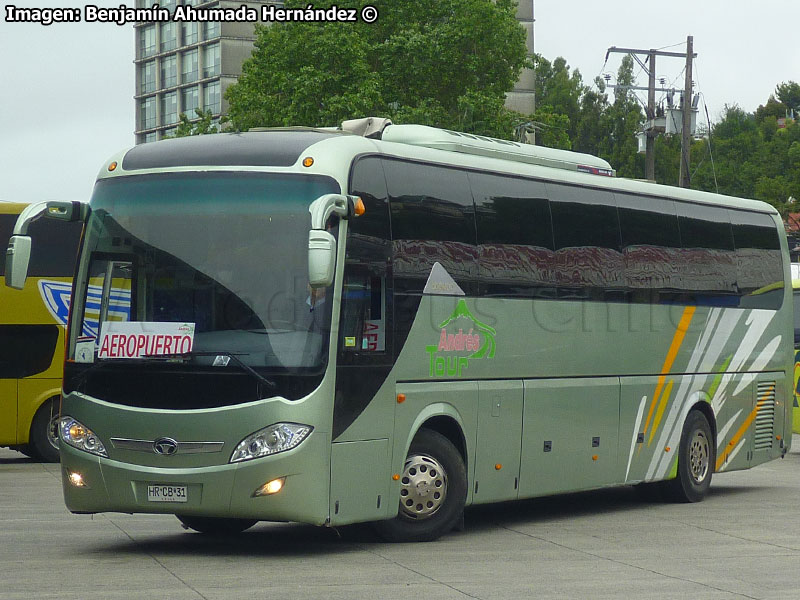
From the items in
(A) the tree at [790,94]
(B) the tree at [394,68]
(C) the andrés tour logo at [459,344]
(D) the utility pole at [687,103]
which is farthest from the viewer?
(A) the tree at [790,94]

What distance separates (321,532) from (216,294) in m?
3.04

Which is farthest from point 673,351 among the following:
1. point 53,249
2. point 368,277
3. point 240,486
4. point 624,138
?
point 624,138

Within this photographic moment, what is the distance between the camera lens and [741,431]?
17.8 meters

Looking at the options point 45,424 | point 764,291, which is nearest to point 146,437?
point 764,291

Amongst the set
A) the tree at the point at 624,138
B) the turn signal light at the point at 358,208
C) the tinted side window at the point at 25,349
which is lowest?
the tinted side window at the point at 25,349

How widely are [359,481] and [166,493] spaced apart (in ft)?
4.86

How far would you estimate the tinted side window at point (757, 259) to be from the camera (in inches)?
703

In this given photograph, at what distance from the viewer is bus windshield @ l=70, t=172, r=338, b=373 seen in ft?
36.5

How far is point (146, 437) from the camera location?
11250mm

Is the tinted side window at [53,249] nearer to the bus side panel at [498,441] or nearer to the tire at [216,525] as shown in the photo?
the tire at [216,525]

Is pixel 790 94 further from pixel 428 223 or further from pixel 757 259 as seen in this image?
pixel 428 223

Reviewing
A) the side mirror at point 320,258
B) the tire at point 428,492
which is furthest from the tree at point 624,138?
the side mirror at point 320,258

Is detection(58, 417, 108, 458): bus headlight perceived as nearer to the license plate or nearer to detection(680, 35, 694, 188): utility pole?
the license plate

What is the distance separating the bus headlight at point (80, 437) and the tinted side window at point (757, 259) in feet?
29.2
